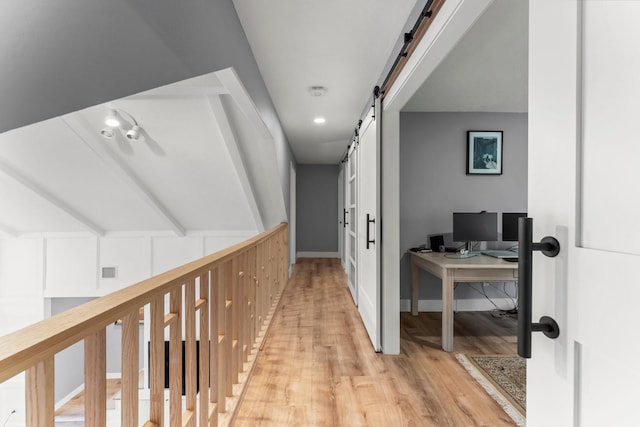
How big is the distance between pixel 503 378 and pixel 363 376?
0.88m

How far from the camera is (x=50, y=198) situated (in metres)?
4.27

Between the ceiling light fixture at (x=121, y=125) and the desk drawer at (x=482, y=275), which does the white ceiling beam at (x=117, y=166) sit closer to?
the ceiling light fixture at (x=121, y=125)

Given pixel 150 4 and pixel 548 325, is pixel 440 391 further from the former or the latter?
pixel 150 4

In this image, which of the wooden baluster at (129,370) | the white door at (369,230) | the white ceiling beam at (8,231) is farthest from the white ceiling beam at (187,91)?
the white ceiling beam at (8,231)

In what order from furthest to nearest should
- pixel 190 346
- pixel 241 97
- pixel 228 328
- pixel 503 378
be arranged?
pixel 241 97
pixel 503 378
pixel 228 328
pixel 190 346

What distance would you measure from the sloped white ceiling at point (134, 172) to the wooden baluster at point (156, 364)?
83.7 inches

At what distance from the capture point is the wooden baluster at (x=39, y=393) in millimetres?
583

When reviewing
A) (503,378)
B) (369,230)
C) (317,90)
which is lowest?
(503,378)

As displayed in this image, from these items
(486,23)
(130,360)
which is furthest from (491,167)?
(130,360)

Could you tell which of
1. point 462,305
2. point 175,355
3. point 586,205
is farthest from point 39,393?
point 462,305

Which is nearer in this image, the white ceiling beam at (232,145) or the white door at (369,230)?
the white door at (369,230)

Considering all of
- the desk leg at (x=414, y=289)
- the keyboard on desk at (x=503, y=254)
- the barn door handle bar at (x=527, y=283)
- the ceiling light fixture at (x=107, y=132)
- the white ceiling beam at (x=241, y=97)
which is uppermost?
the white ceiling beam at (x=241, y=97)

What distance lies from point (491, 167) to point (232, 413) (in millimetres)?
3230

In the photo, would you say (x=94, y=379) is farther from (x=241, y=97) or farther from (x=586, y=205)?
(x=241, y=97)
